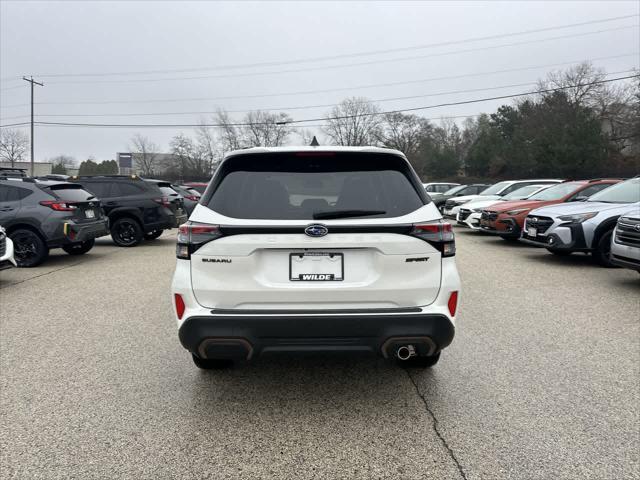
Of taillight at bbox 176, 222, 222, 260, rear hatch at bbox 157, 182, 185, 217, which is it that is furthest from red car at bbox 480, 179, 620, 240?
taillight at bbox 176, 222, 222, 260

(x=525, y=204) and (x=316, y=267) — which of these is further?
(x=525, y=204)

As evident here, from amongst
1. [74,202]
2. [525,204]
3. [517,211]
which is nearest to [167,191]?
[74,202]

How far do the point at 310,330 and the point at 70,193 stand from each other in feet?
27.4

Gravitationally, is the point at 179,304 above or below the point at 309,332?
above

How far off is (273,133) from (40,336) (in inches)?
2777

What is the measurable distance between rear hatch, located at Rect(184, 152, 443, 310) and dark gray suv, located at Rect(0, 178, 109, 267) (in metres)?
7.17

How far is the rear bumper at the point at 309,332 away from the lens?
2785 mm

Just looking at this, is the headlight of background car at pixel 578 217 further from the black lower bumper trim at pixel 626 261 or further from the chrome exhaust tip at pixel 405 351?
the chrome exhaust tip at pixel 405 351

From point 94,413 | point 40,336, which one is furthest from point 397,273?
point 40,336

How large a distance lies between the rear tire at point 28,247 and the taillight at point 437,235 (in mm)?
8332

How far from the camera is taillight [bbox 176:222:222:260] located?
2824mm

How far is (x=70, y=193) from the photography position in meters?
9.34

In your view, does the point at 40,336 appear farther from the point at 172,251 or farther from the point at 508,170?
the point at 508,170

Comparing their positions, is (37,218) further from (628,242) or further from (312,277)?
(628,242)
